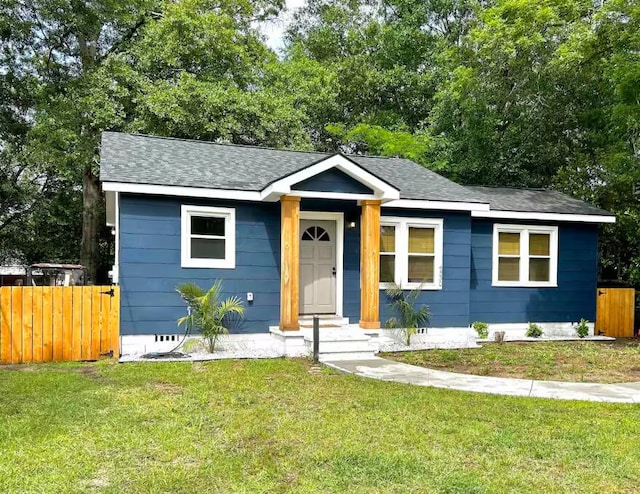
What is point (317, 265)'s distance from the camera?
1054cm

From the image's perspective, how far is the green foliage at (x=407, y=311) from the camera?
1038cm

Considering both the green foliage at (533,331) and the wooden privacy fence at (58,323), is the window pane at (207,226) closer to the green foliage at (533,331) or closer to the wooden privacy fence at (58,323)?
the wooden privacy fence at (58,323)

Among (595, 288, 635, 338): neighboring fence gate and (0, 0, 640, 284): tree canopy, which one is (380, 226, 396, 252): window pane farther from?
(0, 0, 640, 284): tree canopy

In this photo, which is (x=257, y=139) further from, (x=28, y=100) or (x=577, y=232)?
(x=577, y=232)

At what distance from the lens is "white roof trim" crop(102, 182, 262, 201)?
8.71m

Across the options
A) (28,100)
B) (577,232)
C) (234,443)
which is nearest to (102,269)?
(28,100)

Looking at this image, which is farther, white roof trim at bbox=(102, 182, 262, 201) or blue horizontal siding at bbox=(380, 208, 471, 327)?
blue horizontal siding at bbox=(380, 208, 471, 327)

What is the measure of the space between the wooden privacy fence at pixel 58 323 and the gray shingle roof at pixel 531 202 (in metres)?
7.76

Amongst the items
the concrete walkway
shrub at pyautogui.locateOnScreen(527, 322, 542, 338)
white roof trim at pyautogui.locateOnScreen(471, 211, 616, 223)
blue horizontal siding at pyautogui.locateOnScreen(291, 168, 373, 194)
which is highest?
blue horizontal siding at pyautogui.locateOnScreen(291, 168, 373, 194)

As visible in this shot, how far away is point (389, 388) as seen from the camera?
21.2 feet

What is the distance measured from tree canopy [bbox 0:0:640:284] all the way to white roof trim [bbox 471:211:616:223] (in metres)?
1.92

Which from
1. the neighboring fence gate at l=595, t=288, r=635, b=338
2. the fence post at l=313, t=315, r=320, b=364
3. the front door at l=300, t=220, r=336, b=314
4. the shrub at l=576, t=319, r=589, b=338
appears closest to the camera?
the fence post at l=313, t=315, r=320, b=364

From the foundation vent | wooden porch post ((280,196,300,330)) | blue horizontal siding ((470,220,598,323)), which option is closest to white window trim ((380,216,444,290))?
blue horizontal siding ((470,220,598,323))

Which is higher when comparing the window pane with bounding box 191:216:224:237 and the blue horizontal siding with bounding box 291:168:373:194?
the blue horizontal siding with bounding box 291:168:373:194
